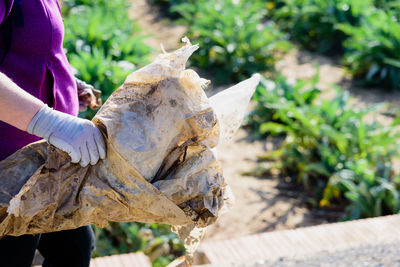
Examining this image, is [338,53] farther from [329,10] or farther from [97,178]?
[97,178]

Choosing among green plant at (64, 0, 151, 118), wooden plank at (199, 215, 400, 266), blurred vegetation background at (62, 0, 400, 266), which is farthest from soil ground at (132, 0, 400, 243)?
green plant at (64, 0, 151, 118)

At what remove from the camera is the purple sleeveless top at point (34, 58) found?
5.73 ft

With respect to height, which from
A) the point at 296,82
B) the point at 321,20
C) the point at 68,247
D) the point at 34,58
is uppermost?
the point at 34,58

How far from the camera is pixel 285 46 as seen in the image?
22.0 ft

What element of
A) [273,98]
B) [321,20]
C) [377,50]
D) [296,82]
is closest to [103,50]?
[273,98]

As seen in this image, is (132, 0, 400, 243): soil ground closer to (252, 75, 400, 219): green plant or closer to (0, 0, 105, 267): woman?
(252, 75, 400, 219): green plant

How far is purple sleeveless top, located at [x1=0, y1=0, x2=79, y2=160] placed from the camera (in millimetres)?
1745

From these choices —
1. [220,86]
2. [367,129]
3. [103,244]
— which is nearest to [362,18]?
[220,86]

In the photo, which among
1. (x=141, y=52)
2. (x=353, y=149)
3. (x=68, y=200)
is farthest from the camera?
(x=141, y=52)

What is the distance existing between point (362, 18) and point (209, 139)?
213 inches

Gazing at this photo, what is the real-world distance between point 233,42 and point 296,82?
4.05 ft

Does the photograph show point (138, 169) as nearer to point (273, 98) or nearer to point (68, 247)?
point (68, 247)

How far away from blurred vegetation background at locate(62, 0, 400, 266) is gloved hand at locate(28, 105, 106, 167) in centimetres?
185

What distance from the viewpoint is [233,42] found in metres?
6.62
